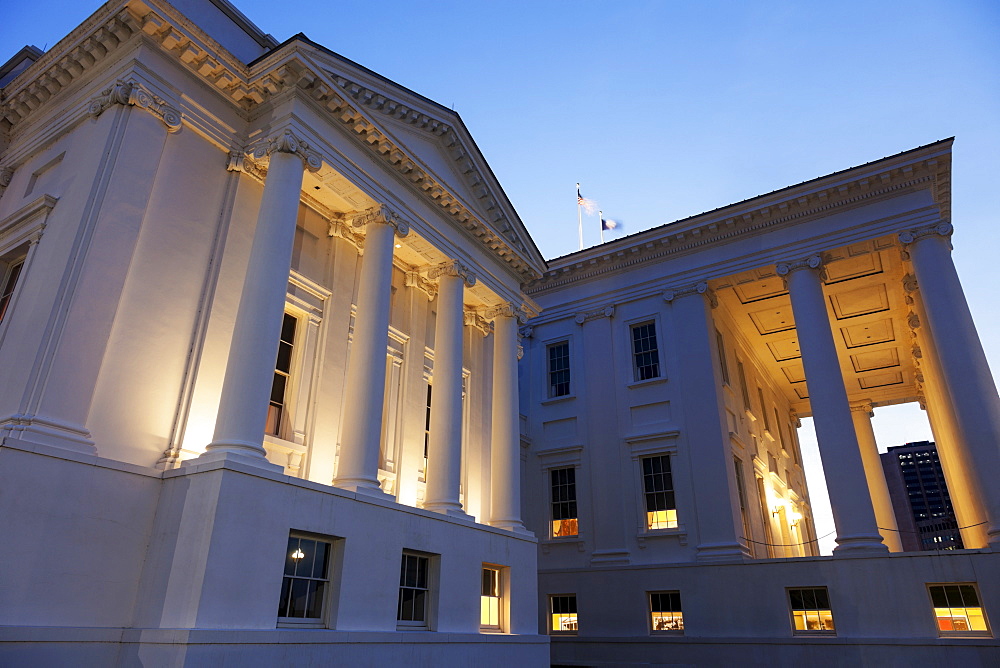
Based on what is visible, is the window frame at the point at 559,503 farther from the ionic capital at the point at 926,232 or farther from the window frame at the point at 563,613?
the ionic capital at the point at 926,232

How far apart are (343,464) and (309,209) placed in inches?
252

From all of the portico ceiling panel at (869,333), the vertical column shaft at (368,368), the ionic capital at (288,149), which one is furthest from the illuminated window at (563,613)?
the ionic capital at (288,149)

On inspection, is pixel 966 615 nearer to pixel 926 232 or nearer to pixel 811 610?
pixel 811 610

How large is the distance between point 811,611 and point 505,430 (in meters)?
10.6

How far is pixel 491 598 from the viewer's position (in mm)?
16453

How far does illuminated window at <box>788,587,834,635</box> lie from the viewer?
19094 millimetres

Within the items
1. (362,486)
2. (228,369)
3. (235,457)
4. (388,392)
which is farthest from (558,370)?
(235,457)

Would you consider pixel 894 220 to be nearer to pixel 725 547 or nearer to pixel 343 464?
pixel 725 547

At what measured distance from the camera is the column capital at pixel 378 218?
50.6 ft

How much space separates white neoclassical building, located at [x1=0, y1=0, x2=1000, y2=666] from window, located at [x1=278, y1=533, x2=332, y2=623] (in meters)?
0.05

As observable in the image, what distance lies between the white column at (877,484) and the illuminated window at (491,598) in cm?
1937

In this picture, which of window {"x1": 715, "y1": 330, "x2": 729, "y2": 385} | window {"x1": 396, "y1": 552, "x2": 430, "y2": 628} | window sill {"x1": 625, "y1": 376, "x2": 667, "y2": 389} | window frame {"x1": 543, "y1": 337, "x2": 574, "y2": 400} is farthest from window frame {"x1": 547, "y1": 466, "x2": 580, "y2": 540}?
window {"x1": 396, "y1": 552, "x2": 430, "y2": 628}

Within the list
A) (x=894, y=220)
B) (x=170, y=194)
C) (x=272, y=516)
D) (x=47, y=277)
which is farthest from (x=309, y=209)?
(x=894, y=220)

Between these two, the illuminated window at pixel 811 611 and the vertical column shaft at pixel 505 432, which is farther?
the illuminated window at pixel 811 611
